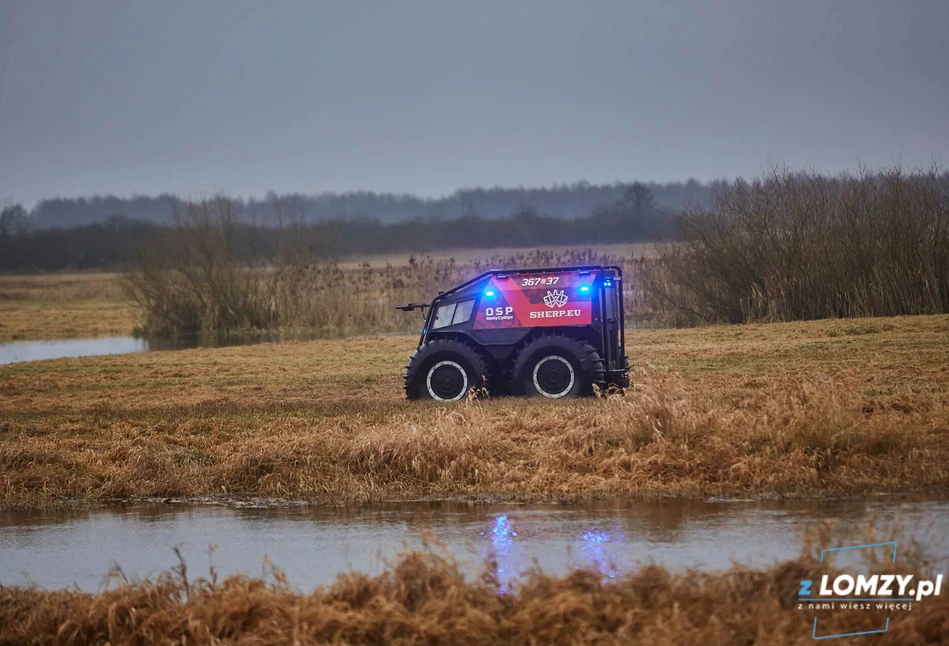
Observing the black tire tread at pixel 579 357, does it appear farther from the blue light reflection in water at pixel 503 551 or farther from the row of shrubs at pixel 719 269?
the row of shrubs at pixel 719 269

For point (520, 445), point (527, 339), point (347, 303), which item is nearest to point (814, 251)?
point (527, 339)

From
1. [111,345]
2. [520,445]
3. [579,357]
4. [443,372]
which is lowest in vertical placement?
[520,445]

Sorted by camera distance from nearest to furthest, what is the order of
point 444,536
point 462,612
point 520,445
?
point 462,612 → point 444,536 → point 520,445

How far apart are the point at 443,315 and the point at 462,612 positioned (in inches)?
377

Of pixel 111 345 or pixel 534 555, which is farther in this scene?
pixel 111 345

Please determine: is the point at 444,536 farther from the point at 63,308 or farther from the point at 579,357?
the point at 63,308

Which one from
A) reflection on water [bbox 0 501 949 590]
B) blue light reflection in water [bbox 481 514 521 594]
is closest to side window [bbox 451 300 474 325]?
reflection on water [bbox 0 501 949 590]

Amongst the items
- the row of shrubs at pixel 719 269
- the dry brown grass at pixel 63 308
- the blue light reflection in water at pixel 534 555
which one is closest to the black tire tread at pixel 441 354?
the blue light reflection in water at pixel 534 555

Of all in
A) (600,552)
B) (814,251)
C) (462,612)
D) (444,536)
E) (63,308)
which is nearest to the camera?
(462,612)

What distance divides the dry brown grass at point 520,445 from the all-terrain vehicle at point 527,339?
62 centimetres

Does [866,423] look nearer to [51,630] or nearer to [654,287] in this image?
[51,630]

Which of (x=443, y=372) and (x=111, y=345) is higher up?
(x=443, y=372)

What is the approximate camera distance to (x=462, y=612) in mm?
7258

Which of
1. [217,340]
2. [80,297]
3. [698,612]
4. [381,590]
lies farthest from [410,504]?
[80,297]
